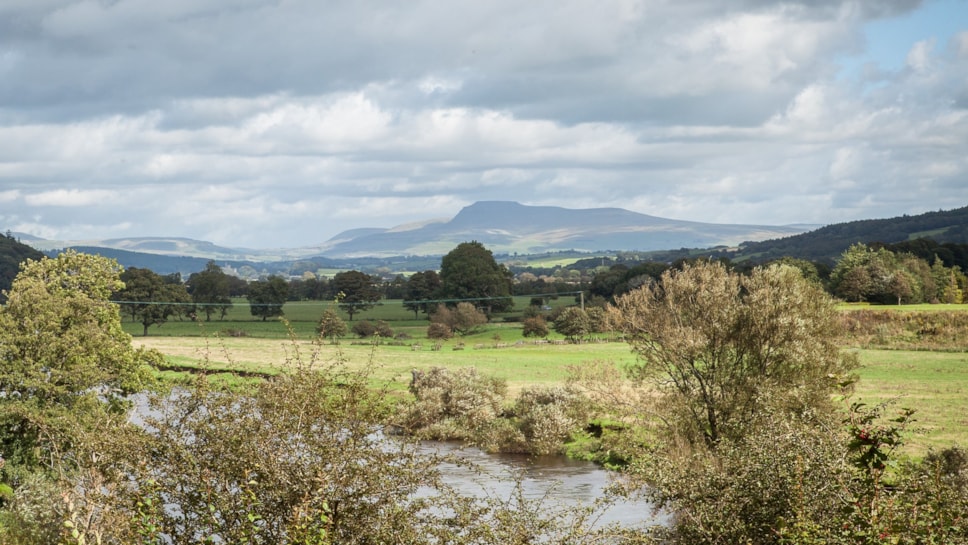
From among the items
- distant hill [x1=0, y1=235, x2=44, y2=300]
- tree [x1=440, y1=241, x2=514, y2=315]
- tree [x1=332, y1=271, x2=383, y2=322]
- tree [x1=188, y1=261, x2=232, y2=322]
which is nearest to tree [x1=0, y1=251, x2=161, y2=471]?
distant hill [x1=0, y1=235, x2=44, y2=300]

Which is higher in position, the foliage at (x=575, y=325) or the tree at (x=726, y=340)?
the tree at (x=726, y=340)

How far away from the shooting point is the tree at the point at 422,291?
13638 cm

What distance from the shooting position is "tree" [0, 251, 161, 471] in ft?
99.9

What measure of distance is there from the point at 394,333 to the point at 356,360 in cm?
3331

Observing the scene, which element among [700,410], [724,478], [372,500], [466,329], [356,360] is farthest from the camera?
[466,329]

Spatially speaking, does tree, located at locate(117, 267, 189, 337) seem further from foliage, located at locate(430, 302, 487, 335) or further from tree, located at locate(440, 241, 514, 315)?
tree, located at locate(440, 241, 514, 315)

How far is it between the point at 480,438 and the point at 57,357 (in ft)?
72.2

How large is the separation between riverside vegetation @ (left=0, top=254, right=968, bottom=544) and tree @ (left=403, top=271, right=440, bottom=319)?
219 ft

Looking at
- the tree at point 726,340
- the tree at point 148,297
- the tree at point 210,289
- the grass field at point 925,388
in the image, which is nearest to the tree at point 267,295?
the tree at point 210,289

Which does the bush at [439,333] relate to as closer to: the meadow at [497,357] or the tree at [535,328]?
the meadow at [497,357]

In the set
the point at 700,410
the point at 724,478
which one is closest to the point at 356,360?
the point at 700,410

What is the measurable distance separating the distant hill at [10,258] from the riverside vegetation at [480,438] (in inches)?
3351

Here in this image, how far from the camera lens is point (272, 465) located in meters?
13.6

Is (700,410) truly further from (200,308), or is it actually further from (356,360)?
(200,308)
